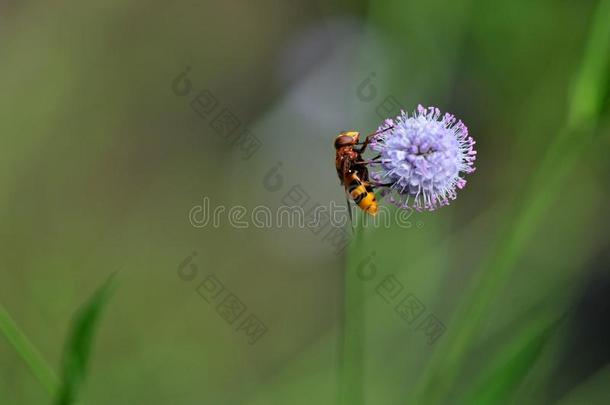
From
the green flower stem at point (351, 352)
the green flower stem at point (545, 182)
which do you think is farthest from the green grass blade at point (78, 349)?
the green flower stem at point (545, 182)

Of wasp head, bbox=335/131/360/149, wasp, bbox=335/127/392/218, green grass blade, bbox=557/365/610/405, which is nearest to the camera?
wasp, bbox=335/127/392/218

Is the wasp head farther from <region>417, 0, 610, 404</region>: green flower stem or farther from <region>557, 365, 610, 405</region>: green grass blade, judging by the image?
<region>557, 365, 610, 405</region>: green grass blade

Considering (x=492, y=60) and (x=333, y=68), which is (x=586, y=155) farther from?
(x=333, y=68)

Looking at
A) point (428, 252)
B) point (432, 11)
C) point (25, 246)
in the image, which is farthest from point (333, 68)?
point (25, 246)

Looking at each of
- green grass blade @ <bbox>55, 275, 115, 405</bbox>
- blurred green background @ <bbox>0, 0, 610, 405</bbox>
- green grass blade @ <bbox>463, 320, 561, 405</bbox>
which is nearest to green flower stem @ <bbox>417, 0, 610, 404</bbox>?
green grass blade @ <bbox>463, 320, 561, 405</bbox>

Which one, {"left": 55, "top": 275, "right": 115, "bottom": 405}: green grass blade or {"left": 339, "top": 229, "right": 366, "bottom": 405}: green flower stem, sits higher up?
{"left": 55, "top": 275, "right": 115, "bottom": 405}: green grass blade

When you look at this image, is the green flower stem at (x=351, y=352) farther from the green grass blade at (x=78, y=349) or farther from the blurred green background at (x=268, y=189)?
the blurred green background at (x=268, y=189)

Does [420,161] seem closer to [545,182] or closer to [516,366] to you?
[545,182]
